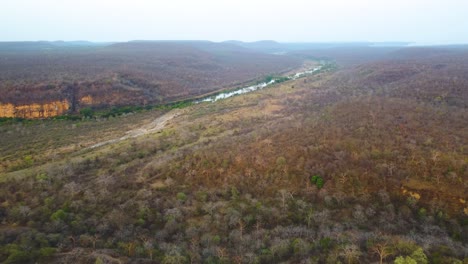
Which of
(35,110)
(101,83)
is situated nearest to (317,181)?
(35,110)

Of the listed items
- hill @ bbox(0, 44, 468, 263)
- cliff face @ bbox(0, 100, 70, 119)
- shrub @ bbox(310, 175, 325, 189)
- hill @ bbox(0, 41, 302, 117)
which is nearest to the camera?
hill @ bbox(0, 44, 468, 263)

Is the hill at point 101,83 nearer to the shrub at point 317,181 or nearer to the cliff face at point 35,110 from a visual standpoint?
the cliff face at point 35,110

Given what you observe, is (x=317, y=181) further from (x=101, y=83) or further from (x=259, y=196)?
(x=101, y=83)

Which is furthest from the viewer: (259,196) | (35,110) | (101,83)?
(101,83)

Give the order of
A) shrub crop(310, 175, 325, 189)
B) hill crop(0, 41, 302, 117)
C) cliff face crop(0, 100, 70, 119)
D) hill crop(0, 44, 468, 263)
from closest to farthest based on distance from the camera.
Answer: hill crop(0, 44, 468, 263)
shrub crop(310, 175, 325, 189)
cliff face crop(0, 100, 70, 119)
hill crop(0, 41, 302, 117)

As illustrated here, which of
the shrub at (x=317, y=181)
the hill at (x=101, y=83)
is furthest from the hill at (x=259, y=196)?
the hill at (x=101, y=83)

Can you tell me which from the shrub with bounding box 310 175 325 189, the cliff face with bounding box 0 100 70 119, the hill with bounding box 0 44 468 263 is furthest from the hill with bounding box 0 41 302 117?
the shrub with bounding box 310 175 325 189

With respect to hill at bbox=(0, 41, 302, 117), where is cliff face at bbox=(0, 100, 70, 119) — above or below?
below

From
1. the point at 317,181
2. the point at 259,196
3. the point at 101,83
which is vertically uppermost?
the point at 101,83

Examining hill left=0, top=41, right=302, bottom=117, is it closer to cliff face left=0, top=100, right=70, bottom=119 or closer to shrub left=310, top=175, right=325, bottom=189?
cliff face left=0, top=100, right=70, bottom=119

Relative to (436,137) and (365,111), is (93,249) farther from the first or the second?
(365,111)
